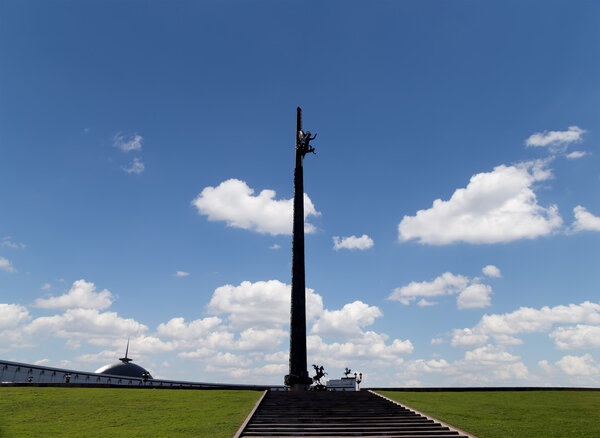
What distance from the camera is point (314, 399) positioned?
883 inches

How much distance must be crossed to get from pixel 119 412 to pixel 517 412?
1789 cm

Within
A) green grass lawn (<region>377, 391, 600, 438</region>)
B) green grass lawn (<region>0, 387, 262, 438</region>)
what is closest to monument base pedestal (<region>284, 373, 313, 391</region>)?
green grass lawn (<region>0, 387, 262, 438</region>)

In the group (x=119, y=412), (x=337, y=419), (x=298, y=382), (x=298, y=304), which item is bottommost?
(x=337, y=419)

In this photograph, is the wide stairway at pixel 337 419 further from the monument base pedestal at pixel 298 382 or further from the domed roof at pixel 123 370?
the domed roof at pixel 123 370

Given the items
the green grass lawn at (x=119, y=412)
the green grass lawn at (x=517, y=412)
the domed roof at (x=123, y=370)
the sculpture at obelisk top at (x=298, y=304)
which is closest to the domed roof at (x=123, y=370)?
the domed roof at (x=123, y=370)

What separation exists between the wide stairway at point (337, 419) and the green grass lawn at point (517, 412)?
45.3 inches

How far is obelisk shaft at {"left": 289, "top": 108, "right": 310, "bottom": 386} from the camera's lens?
3291 cm

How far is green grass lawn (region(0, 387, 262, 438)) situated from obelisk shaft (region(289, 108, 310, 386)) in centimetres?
770

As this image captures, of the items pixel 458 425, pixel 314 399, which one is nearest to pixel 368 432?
pixel 458 425

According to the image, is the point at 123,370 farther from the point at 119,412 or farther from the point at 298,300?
the point at 119,412

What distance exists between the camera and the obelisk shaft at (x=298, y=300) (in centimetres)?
3291

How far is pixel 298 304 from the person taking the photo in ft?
115

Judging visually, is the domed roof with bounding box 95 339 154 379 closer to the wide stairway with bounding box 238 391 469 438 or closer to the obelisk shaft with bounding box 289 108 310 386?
the obelisk shaft with bounding box 289 108 310 386

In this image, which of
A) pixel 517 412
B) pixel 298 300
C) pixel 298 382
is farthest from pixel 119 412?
pixel 298 300
